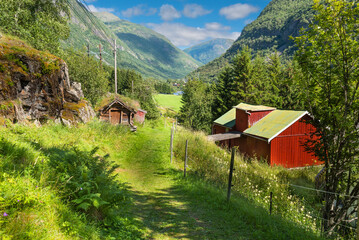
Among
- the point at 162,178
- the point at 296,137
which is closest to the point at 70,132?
the point at 162,178

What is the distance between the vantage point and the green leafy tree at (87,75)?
80.4 feet

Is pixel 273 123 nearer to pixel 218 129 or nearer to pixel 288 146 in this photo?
pixel 288 146

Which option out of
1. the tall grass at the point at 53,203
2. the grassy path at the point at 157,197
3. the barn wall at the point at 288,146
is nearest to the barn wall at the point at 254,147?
the barn wall at the point at 288,146

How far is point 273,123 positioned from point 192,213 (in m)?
18.8

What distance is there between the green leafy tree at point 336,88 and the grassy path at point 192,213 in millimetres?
2319

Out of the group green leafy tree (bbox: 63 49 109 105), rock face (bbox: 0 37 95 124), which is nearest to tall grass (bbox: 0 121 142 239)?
rock face (bbox: 0 37 95 124)

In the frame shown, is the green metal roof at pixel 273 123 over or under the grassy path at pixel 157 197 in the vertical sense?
over

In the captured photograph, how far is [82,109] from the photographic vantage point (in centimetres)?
1521

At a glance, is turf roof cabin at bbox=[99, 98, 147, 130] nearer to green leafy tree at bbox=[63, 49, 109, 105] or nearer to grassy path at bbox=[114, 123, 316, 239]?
green leafy tree at bbox=[63, 49, 109, 105]

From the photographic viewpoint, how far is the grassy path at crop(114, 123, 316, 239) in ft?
16.4

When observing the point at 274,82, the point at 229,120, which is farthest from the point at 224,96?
the point at 229,120

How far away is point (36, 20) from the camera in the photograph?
1891 centimetres

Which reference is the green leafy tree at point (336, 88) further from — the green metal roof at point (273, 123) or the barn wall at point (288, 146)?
the barn wall at point (288, 146)

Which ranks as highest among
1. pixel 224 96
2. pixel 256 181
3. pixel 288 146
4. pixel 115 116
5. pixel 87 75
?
pixel 87 75
